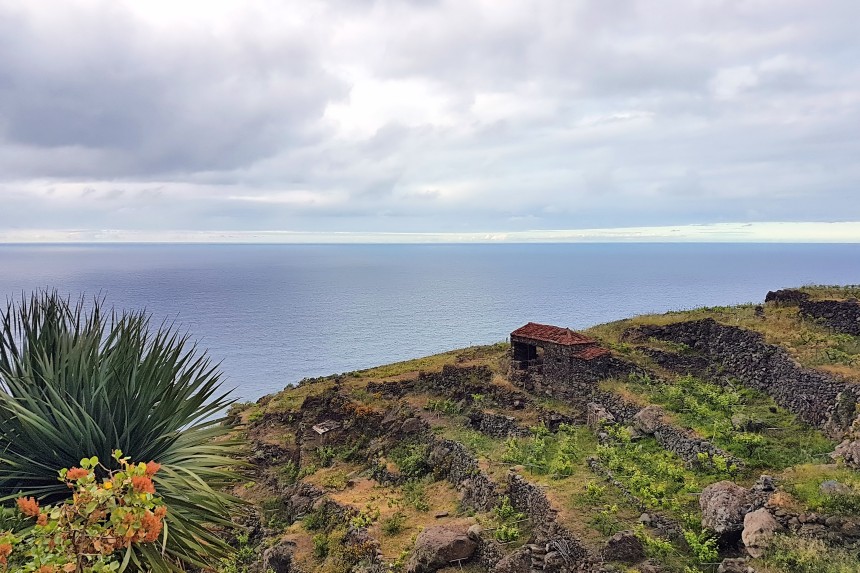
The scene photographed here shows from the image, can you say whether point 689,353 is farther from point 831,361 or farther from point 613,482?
point 613,482

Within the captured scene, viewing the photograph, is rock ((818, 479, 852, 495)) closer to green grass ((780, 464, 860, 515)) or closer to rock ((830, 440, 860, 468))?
green grass ((780, 464, 860, 515))

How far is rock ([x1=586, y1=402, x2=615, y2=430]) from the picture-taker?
19.6m

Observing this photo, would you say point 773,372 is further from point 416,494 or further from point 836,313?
point 416,494

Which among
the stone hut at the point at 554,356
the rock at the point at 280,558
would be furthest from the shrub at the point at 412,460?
the stone hut at the point at 554,356

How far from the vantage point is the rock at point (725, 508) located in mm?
11930

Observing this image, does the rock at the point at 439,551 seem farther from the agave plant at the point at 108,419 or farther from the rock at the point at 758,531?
the agave plant at the point at 108,419

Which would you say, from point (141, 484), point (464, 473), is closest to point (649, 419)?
point (464, 473)

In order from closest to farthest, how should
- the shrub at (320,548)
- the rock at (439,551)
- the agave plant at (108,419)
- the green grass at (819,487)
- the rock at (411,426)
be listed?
1. the agave plant at (108,419)
2. the green grass at (819,487)
3. the rock at (439,551)
4. the shrub at (320,548)
5. the rock at (411,426)

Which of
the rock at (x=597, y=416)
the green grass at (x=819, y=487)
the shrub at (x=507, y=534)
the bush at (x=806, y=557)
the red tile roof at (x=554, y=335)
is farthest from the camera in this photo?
the red tile roof at (x=554, y=335)

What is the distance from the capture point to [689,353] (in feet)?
80.5

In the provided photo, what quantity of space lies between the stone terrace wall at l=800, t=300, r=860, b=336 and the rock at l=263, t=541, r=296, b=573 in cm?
2314

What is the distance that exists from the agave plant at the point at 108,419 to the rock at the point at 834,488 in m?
12.4

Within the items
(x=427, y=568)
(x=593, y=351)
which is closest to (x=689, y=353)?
(x=593, y=351)

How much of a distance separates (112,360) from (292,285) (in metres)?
183
